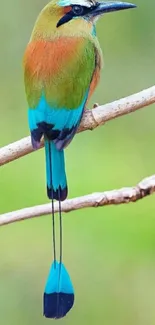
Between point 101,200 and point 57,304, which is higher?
point 101,200

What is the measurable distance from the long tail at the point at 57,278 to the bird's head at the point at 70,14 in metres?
0.20

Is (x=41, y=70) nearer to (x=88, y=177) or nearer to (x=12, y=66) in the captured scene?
(x=88, y=177)

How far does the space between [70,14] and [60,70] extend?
76 millimetres

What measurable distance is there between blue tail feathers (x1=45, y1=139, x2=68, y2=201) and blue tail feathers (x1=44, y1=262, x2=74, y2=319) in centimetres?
8

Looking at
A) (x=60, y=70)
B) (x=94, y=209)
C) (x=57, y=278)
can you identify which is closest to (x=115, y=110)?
(x=60, y=70)

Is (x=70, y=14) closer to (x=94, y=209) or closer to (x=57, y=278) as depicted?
(x=57, y=278)

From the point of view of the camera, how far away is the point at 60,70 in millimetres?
1223

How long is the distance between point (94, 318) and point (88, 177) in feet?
1.04

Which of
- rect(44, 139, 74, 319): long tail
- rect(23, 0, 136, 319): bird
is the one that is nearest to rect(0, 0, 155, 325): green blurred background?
rect(23, 0, 136, 319): bird

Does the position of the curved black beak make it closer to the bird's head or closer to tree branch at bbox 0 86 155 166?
the bird's head

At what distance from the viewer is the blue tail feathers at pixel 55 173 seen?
3.45ft

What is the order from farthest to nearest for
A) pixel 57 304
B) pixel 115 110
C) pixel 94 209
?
pixel 94 209
pixel 115 110
pixel 57 304

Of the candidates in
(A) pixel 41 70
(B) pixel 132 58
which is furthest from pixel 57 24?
(B) pixel 132 58

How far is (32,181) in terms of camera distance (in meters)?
2.07
